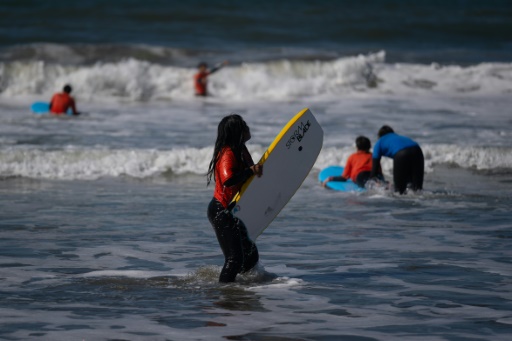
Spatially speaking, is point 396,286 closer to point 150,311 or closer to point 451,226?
point 150,311

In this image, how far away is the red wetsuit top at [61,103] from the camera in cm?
1881

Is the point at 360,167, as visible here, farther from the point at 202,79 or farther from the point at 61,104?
the point at 202,79

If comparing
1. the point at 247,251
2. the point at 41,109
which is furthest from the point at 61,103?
the point at 247,251

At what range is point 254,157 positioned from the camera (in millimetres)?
14508

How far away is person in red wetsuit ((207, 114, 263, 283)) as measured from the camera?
Result: 20.6 feet

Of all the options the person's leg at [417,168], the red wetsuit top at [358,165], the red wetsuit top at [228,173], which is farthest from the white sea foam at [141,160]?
the red wetsuit top at [228,173]

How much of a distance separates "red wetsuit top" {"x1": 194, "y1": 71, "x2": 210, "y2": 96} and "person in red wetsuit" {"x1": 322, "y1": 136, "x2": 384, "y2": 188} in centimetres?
1231

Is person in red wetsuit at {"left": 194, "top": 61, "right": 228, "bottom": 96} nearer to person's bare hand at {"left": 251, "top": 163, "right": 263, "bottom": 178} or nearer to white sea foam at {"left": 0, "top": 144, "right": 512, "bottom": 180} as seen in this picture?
white sea foam at {"left": 0, "top": 144, "right": 512, "bottom": 180}

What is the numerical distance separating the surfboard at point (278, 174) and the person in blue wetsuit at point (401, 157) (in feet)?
12.8

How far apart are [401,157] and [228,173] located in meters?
5.04

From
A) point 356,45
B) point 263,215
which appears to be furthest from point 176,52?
point 263,215

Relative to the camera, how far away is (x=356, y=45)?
98.7ft

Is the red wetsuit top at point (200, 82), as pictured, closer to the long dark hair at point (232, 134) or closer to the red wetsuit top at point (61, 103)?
the red wetsuit top at point (61, 103)

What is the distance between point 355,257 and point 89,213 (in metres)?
3.54
